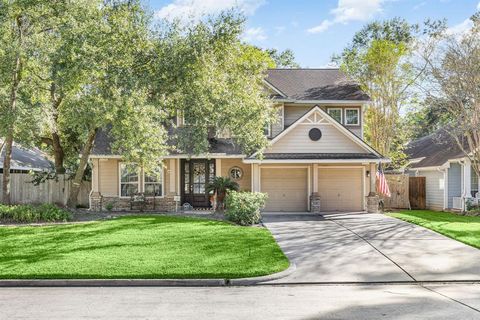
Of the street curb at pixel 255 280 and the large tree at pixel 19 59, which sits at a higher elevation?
the large tree at pixel 19 59

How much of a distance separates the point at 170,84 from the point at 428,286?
35.6ft

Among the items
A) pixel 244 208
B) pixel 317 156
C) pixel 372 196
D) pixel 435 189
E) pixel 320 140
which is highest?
pixel 320 140

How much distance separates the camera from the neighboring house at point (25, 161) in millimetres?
27950

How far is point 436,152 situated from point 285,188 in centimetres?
1217

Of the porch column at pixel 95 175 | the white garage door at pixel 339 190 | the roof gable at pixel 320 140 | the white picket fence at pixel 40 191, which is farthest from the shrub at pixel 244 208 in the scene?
the white picket fence at pixel 40 191

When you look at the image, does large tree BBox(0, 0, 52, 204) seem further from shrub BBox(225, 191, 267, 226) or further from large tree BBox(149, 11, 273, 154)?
shrub BBox(225, 191, 267, 226)

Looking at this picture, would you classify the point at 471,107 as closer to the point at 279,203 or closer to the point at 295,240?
the point at 279,203

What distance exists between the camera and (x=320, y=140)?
21.6 meters

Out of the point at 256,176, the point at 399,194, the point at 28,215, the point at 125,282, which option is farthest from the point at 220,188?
the point at 399,194

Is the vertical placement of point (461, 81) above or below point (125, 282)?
above

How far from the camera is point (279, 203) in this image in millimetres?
22562

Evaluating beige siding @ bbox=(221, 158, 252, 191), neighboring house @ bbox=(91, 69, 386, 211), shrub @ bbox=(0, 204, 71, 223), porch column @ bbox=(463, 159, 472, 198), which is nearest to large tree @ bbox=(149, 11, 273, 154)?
neighboring house @ bbox=(91, 69, 386, 211)

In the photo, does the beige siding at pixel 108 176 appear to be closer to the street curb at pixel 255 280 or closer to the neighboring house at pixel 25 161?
the neighboring house at pixel 25 161

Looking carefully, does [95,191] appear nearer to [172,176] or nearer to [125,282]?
[172,176]
